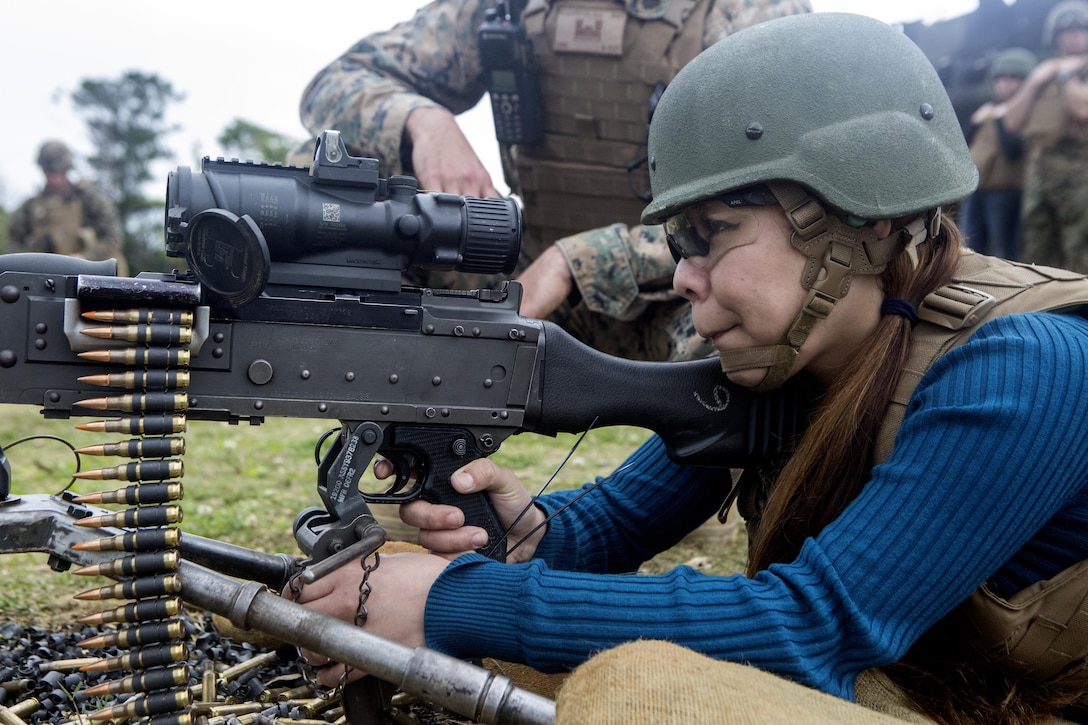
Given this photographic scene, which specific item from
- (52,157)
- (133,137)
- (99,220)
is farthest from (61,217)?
(133,137)

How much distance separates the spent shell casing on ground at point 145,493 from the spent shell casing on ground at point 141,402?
0.19 m

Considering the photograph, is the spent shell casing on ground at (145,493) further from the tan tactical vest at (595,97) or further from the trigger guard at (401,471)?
the tan tactical vest at (595,97)

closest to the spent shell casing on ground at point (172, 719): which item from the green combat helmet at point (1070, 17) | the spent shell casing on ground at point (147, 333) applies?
the spent shell casing on ground at point (147, 333)

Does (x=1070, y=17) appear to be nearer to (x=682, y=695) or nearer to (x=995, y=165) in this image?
(x=995, y=165)

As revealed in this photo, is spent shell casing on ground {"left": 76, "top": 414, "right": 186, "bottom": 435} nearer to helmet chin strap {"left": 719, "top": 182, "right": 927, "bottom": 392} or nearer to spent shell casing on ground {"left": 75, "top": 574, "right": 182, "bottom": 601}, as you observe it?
spent shell casing on ground {"left": 75, "top": 574, "right": 182, "bottom": 601}

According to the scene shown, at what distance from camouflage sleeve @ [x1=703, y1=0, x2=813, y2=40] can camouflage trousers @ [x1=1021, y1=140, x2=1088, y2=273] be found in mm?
6364

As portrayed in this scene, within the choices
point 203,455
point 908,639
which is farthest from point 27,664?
point 203,455

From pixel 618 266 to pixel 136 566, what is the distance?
2515 mm

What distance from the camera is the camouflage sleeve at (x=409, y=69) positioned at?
4.55 meters

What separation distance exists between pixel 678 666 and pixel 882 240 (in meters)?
1.18

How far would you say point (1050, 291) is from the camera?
2.41 meters

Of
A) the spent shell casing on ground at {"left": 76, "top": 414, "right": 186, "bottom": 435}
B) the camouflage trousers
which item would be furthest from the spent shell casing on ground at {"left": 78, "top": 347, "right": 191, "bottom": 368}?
the camouflage trousers

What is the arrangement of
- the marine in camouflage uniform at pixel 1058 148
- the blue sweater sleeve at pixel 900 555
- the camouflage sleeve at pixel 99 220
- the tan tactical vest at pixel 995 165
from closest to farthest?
the blue sweater sleeve at pixel 900 555
the marine in camouflage uniform at pixel 1058 148
the tan tactical vest at pixel 995 165
the camouflage sleeve at pixel 99 220

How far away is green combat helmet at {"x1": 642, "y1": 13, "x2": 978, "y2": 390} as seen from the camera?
2.43m
